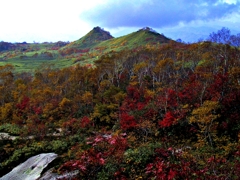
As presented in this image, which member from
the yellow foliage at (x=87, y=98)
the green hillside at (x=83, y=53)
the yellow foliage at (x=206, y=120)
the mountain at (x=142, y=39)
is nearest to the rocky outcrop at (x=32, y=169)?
the yellow foliage at (x=206, y=120)

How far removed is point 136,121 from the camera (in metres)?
30.2

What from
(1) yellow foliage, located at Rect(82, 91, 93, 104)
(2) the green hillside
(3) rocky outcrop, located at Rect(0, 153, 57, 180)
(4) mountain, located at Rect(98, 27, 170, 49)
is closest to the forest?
(1) yellow foliage, located at Rect(82, 91, 93, 104)

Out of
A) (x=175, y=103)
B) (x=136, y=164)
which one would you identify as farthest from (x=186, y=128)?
(x=136, y=164)

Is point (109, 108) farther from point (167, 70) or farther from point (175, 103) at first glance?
point (167, 70)

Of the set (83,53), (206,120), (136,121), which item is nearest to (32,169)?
(136,121)

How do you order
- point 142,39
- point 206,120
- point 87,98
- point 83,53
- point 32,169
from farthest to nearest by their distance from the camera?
point 83,53 < point 142,39 < point 87,98 < point 206,120 < point 32,169

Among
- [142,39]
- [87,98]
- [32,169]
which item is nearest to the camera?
[32,169]

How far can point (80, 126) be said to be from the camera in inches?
1359

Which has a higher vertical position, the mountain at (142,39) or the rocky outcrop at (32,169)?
the mountain at (142,39)

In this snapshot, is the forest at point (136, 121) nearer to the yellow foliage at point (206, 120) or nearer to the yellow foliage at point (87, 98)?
the yellow foliage at point (206, 120)

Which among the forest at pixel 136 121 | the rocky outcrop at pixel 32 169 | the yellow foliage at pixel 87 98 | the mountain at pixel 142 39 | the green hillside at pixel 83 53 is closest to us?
the forest at pixel 136 121

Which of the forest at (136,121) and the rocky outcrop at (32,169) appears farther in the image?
the rocky outcrop at (32,169)

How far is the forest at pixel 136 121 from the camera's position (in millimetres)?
16469

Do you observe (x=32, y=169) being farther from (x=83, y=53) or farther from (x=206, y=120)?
(x=83, y=53)
